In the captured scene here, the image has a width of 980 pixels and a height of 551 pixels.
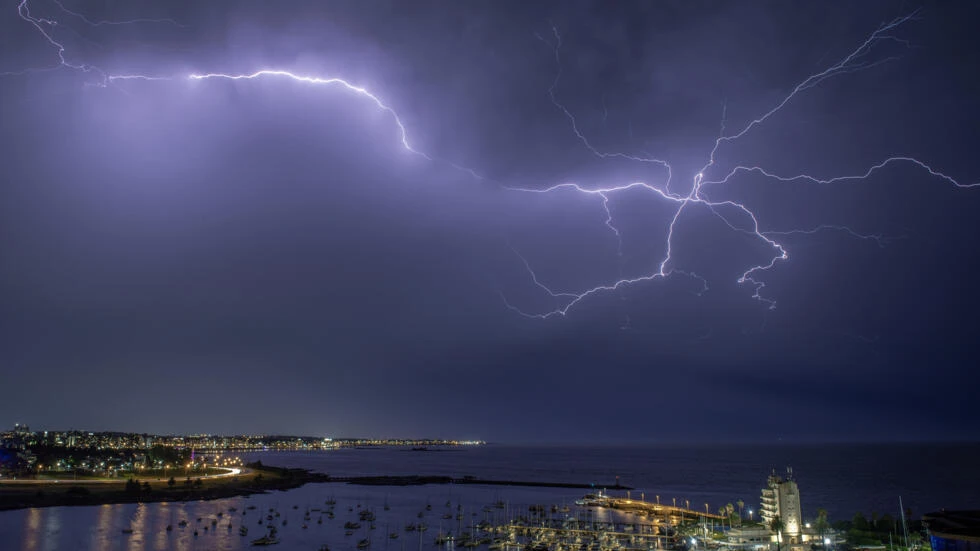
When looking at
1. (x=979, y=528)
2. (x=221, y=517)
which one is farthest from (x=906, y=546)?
(x=221, y=517)

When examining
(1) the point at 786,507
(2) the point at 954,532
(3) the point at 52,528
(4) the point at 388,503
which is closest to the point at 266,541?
(3) the point at 52,528

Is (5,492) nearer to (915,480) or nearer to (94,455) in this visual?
(94,455)

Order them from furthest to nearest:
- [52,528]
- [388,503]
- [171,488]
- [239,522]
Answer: [171,488]
[388,503]
[239,522]
[52,528]

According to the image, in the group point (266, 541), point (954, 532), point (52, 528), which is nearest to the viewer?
point (954, 532)

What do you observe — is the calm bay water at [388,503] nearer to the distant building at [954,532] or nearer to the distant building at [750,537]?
the distant building at [750,537]

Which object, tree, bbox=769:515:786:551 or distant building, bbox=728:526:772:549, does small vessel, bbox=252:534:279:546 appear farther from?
tree, bbox=769:515:786:551

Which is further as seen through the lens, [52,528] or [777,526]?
[52,528]

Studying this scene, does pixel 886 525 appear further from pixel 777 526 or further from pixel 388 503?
pixel 388 503
